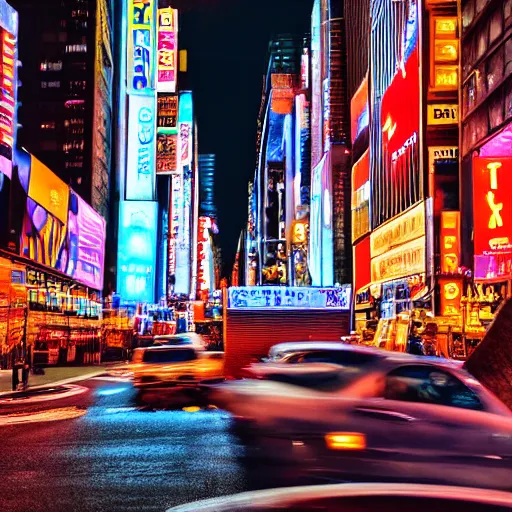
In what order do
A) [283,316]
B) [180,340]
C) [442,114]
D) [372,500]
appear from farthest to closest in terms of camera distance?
[442,114]
[283,316]
[180,340]
[372,500]

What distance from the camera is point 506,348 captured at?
9867 millimetres

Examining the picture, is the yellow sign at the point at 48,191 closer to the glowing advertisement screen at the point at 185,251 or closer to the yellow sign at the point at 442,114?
the yellow sign at the point at 442,114

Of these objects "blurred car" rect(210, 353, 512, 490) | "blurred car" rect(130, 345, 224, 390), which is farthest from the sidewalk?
"blurred car" rect(210, 353, 512, 490)

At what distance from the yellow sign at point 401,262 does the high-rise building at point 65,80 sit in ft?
139

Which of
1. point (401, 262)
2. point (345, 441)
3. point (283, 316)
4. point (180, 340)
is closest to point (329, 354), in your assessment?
point (345, 441)

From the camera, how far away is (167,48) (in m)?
99.1

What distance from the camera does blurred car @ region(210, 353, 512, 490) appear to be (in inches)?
294

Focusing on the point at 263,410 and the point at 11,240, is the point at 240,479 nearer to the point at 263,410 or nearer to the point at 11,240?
the point at 263,410

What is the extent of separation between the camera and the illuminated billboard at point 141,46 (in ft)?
272

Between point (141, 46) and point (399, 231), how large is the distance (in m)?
50.0

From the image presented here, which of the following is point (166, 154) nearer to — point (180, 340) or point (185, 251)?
point (185, 251)

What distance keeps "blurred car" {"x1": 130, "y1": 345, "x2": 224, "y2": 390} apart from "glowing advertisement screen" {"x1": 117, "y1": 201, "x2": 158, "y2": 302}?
→ 64.1m

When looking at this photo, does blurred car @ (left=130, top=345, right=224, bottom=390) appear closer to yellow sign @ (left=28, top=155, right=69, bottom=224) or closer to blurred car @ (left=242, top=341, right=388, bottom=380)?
blurred car @ (left=242, top=341, right=388, bottom=380)

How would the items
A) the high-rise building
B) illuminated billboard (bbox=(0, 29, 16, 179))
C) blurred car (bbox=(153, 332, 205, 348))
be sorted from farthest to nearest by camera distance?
the high-rise building
illuminated billboard (bbox=(0, 29, 16, 179))
blurred car (bbox=(153, 332, 205, 348))
